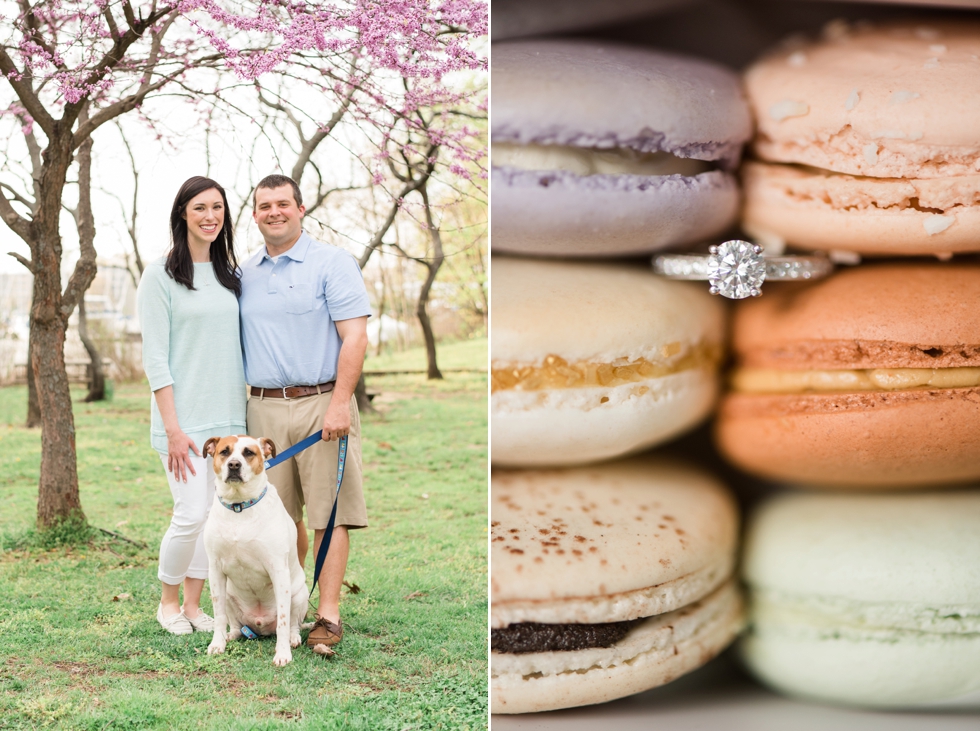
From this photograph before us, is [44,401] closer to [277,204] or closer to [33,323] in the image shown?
[33,323]

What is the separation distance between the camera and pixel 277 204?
1866 mm

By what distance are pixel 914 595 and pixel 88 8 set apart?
9.19 ft

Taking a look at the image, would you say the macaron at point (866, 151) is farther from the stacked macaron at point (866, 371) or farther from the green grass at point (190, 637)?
the green grass at point (190, 637)

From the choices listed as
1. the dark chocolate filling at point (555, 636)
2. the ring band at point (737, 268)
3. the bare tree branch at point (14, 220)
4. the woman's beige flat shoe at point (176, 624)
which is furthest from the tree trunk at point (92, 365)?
the ring band at point (737, 268)

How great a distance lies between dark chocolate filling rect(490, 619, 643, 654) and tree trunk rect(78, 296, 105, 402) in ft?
11.5

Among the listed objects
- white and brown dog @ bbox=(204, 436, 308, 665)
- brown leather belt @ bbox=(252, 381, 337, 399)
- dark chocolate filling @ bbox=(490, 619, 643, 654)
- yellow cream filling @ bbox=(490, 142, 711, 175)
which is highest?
yellow cream filling @ bbox=(490, 142, 711, 175)

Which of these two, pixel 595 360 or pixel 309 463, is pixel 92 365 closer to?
pixel 309 463

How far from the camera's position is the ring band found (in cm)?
85

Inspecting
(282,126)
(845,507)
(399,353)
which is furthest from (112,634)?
(399,353)

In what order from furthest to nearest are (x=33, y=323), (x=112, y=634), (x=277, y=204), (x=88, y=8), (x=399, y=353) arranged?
(x=399, y=353), (x=33, y=323), (x=88, y=8), (x=112, y=634), (x=277, y=204)

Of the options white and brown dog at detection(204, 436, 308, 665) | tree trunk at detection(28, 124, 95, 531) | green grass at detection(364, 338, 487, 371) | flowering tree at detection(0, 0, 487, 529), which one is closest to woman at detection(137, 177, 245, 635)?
white and brown dog at detection(204, 436, 308, 665)

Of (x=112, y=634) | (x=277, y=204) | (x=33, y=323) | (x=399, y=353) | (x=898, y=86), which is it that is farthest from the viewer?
(x=399, y=353)

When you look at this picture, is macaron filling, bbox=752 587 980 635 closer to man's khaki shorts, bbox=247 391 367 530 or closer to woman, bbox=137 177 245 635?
man's khaki shorts, bbox=247 391 367 530

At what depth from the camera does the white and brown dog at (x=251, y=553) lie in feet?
6.06
